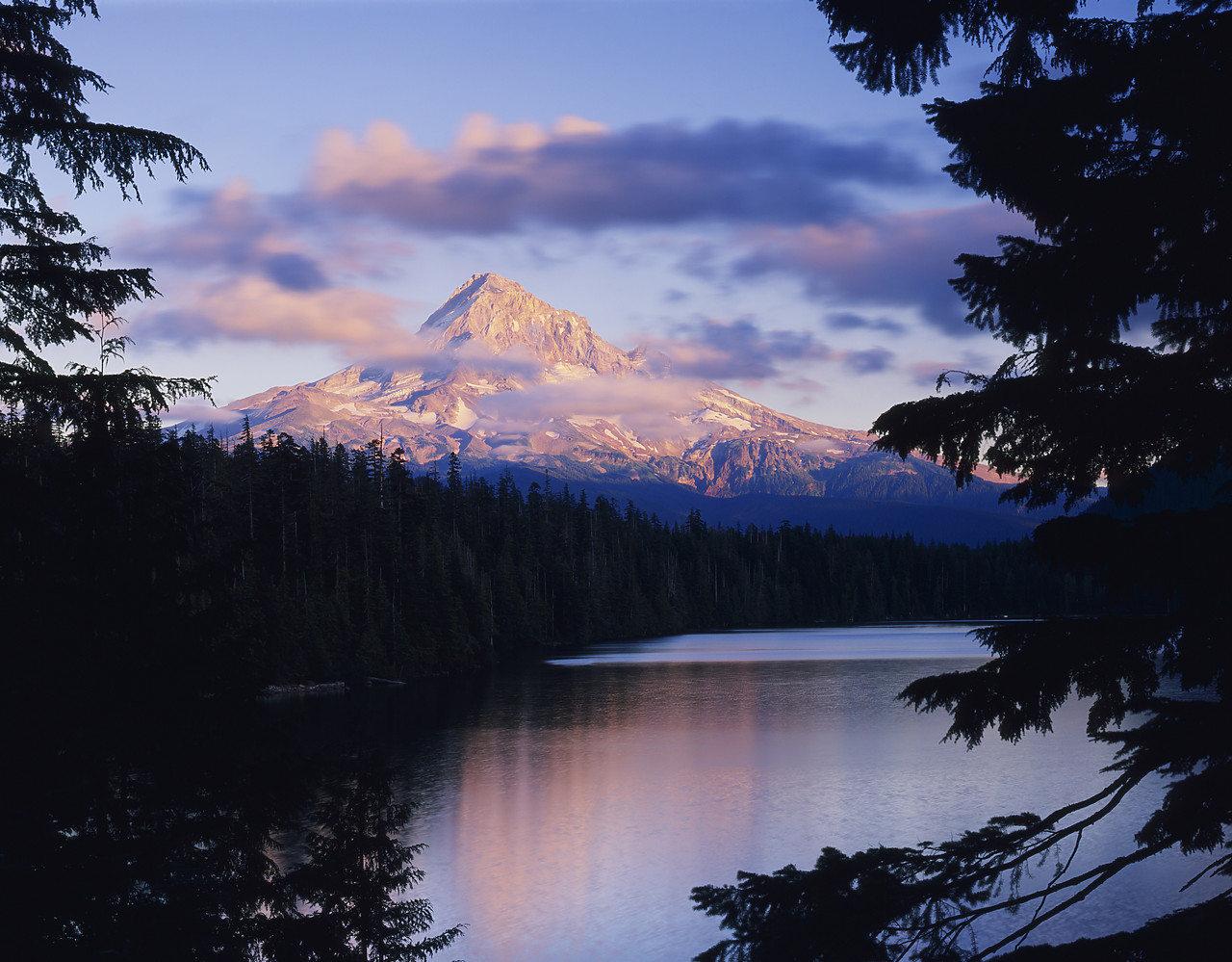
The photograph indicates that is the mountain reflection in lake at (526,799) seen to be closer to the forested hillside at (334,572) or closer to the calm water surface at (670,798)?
the calm water surface at (670,798)

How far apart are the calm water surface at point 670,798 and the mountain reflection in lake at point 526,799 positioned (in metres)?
0.13

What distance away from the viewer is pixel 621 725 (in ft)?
188

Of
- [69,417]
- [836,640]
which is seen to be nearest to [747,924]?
[69,417]

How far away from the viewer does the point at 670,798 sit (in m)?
39.8

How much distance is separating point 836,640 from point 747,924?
127m

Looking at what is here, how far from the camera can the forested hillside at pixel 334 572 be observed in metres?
13.8

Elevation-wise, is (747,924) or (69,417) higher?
(69,417)

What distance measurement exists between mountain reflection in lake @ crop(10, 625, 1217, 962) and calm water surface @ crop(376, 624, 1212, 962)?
0.13 m

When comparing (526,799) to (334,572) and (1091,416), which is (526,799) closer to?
(1091,416)

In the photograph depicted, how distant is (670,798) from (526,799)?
567cm

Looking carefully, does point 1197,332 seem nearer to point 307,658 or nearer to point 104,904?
point 104,904

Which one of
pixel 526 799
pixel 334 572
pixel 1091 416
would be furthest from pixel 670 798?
pixel 334 572

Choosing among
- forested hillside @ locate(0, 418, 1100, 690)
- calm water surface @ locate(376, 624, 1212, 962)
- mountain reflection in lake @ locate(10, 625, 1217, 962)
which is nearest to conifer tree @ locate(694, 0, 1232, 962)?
forested hillside @ locate(0, 418, 1100, 690)

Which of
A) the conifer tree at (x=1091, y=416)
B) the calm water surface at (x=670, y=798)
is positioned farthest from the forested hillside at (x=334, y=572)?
the calm water surface at (x=670, y=798)
